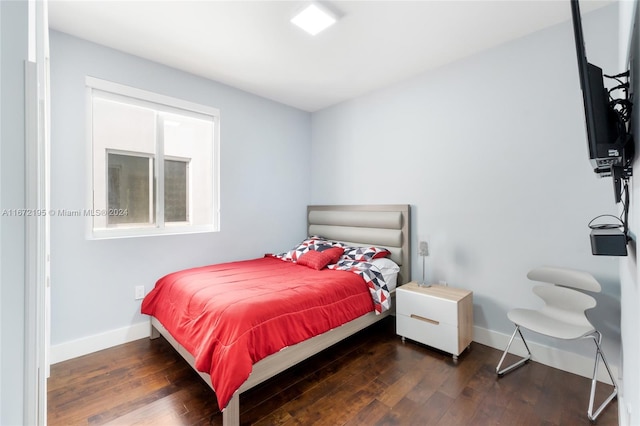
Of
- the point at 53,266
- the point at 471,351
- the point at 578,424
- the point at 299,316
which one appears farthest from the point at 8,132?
the point at 471,351

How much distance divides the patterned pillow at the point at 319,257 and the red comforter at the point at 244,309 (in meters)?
0.11

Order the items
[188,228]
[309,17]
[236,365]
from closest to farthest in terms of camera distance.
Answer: [236,365] → [309,17] → [188,228]

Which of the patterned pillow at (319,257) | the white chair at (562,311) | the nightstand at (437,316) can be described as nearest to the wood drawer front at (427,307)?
the nightstand at (437,316)

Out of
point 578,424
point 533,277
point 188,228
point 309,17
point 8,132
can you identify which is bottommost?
point 578,424

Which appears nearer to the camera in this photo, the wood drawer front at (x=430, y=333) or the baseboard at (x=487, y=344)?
the baseboard at (x=487, y=344)

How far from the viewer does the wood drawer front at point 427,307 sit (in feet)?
7.75

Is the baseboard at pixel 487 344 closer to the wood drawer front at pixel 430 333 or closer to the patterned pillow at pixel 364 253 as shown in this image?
the wood drawer front at pixel 430 333

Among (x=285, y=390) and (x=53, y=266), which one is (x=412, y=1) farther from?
(x=53, y=266)

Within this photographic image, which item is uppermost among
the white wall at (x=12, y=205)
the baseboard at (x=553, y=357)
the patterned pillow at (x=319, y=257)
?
the white wall at (x=12, y=205)

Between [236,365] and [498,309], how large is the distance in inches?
91.7

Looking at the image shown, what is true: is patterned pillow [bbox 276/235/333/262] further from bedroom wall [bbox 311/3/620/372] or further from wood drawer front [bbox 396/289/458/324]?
wood drawer front [bbox 396/289/458/324]

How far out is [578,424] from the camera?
65.3 inches

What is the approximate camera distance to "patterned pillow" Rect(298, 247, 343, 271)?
9.89 ft

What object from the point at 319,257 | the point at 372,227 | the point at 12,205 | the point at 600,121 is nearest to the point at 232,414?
the point at 12,205
